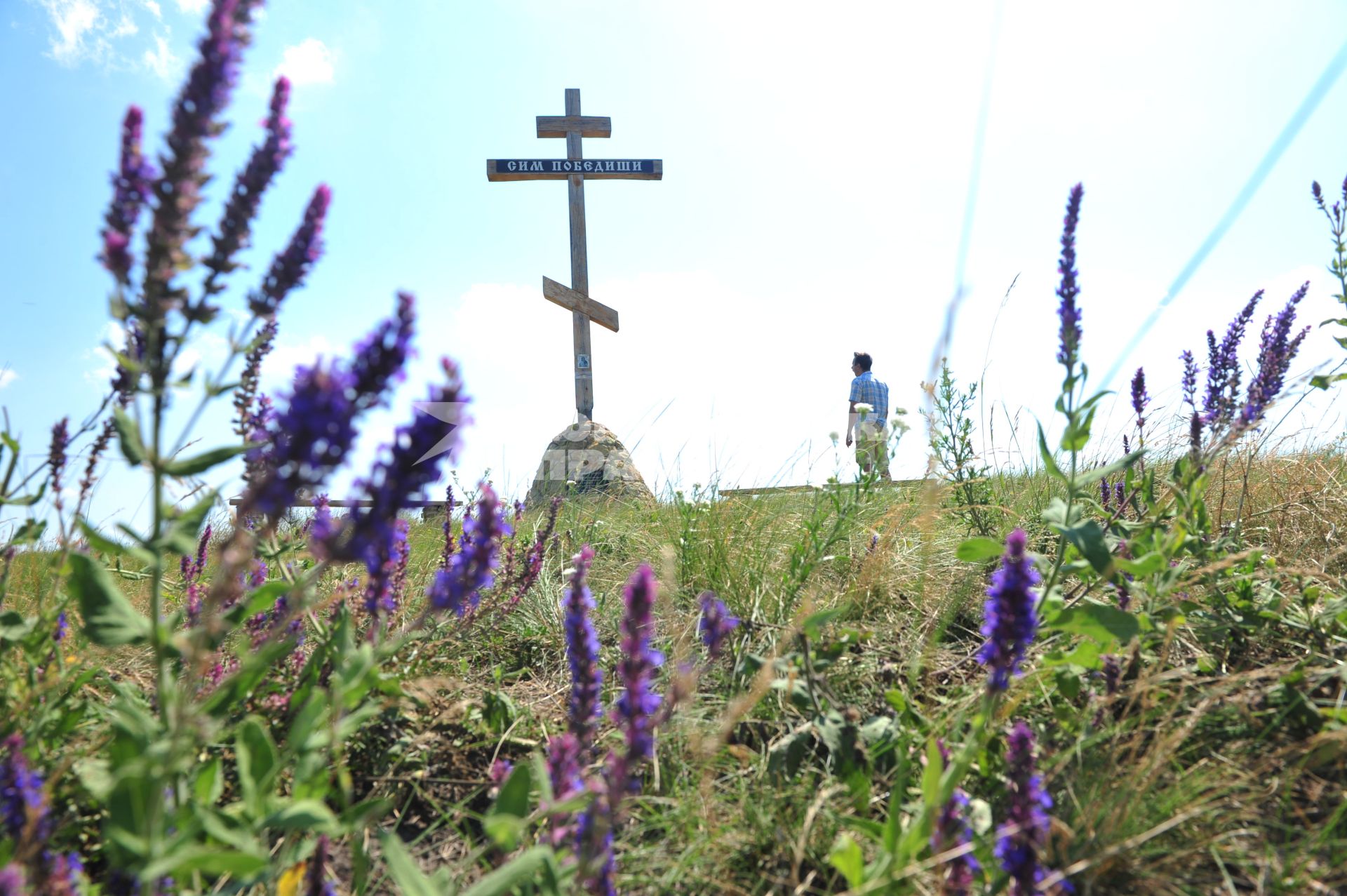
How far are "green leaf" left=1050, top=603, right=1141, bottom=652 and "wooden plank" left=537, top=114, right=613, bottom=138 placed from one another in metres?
9.57

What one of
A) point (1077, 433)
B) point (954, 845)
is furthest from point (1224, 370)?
point (954, 845)

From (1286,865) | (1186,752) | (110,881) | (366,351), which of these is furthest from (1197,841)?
(110,881)

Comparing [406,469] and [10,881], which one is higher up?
[406,469]

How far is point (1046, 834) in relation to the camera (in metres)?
1.42

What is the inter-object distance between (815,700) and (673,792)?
1.40 feet

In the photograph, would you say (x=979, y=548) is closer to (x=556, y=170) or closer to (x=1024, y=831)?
(x=1024, y=831)

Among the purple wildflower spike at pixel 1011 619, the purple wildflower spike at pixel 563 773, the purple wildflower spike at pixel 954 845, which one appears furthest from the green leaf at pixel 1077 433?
the purple wildflower spike at pixel 563 773

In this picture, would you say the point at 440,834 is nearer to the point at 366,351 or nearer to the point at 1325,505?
the point at 366,351

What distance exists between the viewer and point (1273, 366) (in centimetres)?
272

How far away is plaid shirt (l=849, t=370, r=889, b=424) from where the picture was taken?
9.35m

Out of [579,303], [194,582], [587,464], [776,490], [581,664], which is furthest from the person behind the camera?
[579,303]

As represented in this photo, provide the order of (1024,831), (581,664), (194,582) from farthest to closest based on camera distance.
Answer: (194,582)
(581,664)
(1024,831)

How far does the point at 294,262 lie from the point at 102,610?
73 cm

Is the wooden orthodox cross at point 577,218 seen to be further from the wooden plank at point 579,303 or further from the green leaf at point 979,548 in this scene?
the green leaf at point 979,548
